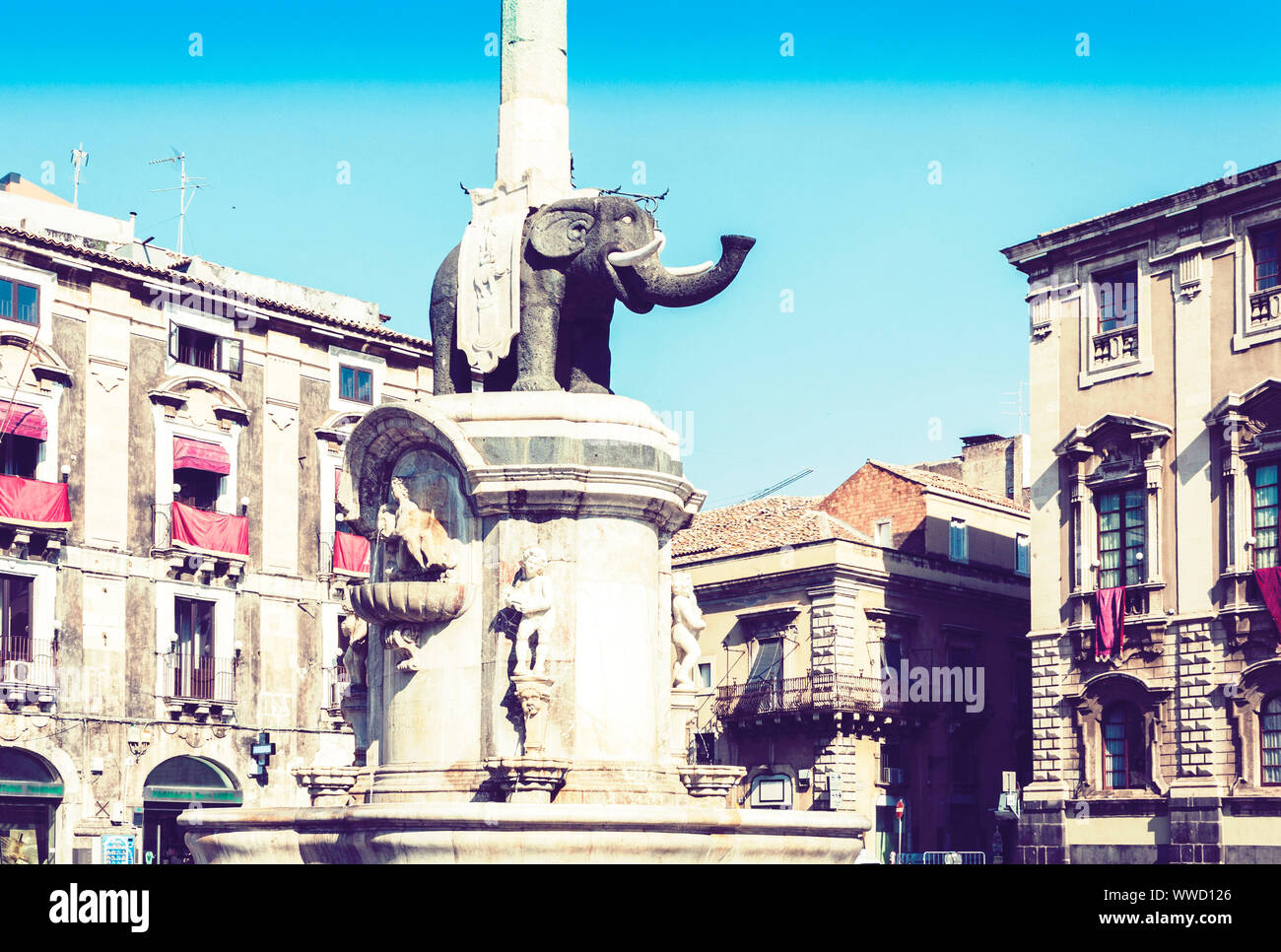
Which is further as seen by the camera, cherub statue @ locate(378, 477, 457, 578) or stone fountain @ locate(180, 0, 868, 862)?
cherub statue @ locate(378, 477, 457, 578)

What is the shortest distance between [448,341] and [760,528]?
1562 inches

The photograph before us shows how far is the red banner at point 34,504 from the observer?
151ft

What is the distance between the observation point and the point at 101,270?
4925cm

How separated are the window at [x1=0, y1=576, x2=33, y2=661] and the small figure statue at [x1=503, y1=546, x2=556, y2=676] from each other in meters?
27.6

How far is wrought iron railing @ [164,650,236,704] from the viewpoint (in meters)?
49.2

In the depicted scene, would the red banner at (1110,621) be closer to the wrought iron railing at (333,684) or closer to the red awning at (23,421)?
the wrought iron railing at (333,684)

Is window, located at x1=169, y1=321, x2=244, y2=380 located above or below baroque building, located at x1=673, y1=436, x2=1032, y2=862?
above

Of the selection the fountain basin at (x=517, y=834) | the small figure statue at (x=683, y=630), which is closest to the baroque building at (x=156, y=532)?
the small figure statue at (x=683, y=630)

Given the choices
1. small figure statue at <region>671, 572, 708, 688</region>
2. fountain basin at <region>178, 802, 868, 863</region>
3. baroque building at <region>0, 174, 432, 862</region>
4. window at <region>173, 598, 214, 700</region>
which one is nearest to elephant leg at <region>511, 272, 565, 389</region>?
small figure statue at <region>671, 572, 708, 688</region>

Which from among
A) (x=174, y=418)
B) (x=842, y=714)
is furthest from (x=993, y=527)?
(x=174, y=418)

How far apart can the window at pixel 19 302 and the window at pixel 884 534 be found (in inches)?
1029

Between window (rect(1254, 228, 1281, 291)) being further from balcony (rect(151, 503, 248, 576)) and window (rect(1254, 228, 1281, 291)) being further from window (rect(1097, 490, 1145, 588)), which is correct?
balcony (rect(151, 503, 248, 576))

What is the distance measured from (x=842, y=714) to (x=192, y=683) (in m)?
16.8
